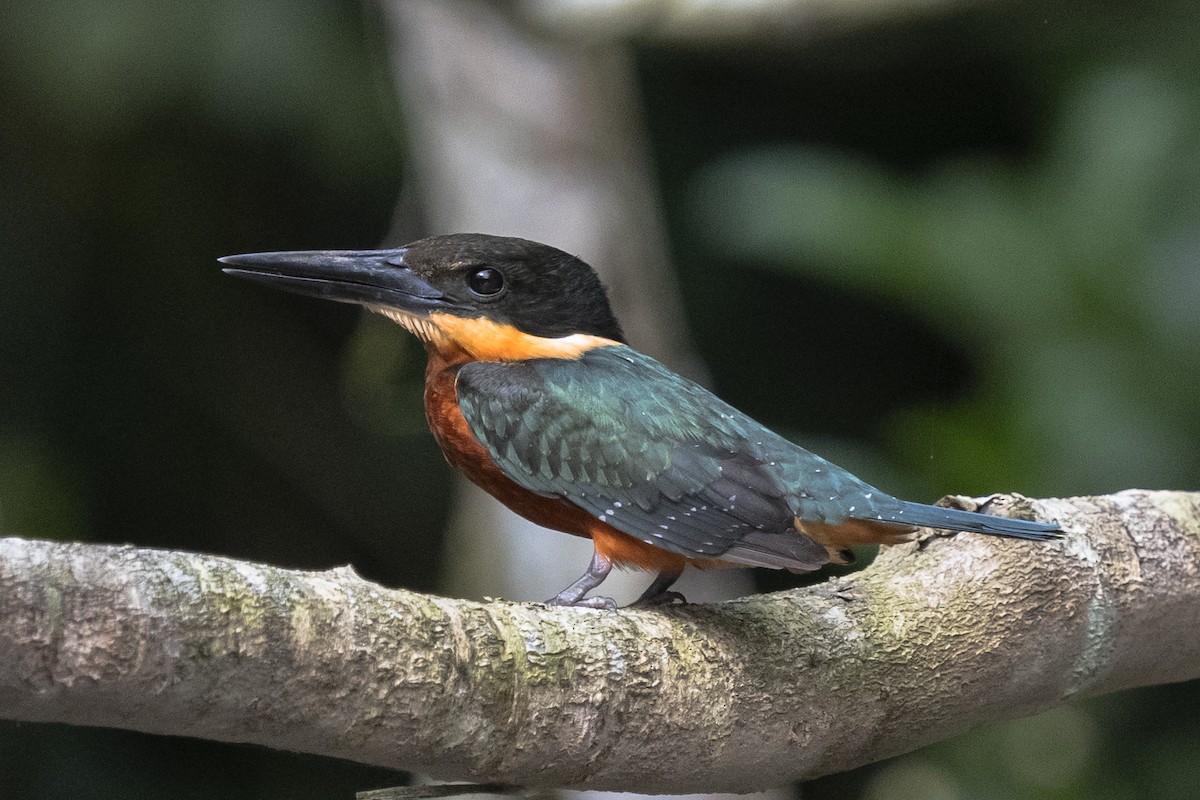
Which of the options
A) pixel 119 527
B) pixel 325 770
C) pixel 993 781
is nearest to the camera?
pixel 993 781

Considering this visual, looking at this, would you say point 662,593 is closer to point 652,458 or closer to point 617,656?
point 652,458

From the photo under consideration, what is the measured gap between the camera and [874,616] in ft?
8.03

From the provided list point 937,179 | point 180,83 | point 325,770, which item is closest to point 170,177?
point 180,83

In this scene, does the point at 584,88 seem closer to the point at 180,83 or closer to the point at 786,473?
the point at 180,83

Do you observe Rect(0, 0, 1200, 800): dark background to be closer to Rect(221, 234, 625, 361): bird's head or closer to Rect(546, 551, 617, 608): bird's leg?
Rect(221, 234, 625, 361): bird's head

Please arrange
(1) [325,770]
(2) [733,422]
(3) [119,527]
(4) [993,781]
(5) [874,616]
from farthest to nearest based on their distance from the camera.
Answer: (3) [119,527]
(1) [325,770]
(4) [993,781]
(2) [733,422]
(5) [874,616]

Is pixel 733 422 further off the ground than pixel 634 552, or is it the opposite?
pixel 733 422

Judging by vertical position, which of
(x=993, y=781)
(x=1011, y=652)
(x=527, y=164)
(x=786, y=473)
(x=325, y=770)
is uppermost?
(x=527, y=164)

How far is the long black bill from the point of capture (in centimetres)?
269

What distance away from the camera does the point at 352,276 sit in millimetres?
2766

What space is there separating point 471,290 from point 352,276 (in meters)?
0.23

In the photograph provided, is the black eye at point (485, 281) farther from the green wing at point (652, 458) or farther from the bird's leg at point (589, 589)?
the bird's leg at point (589, 589)

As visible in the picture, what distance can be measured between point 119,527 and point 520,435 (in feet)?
11.4

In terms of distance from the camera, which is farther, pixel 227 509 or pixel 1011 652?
pixel 227 509
